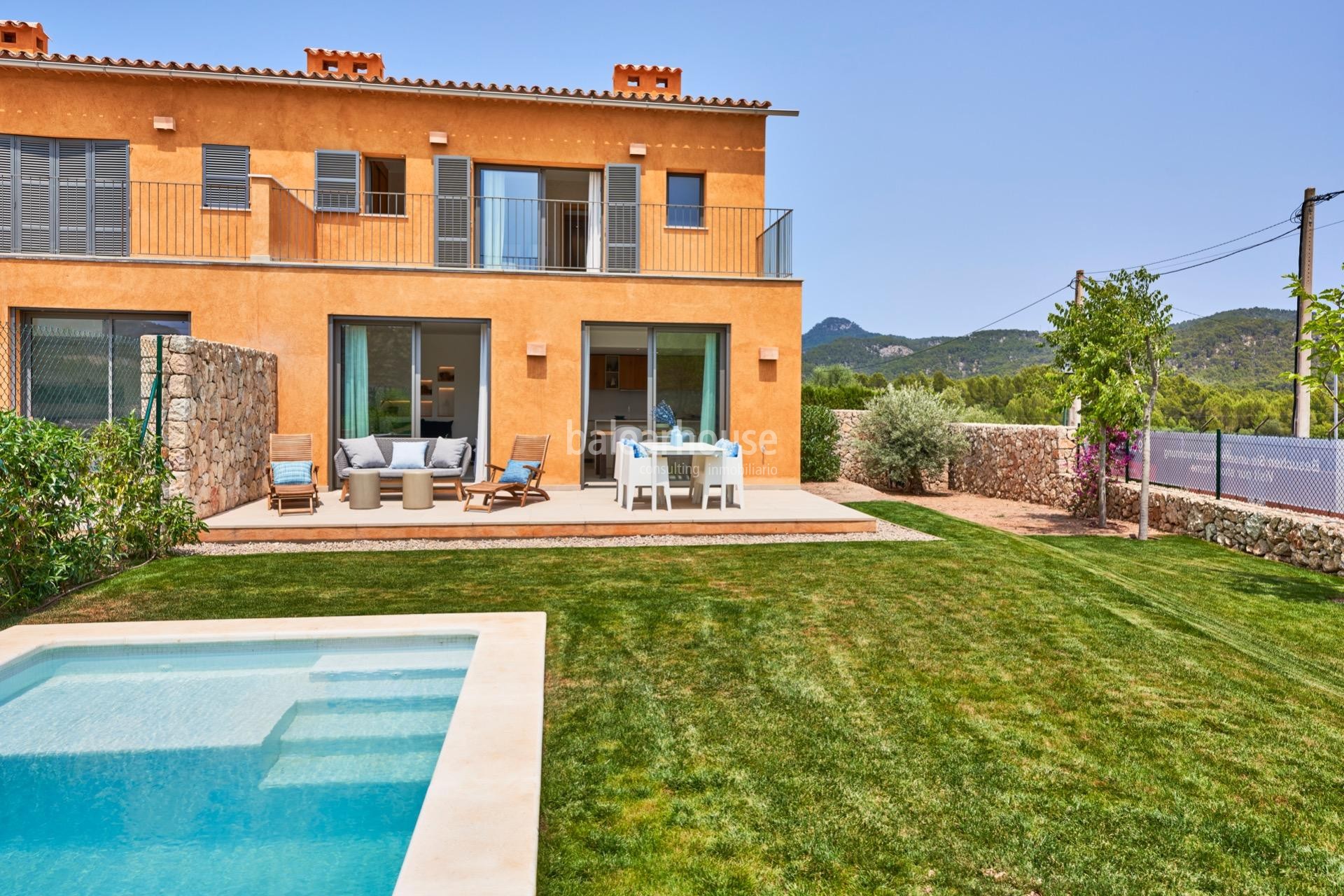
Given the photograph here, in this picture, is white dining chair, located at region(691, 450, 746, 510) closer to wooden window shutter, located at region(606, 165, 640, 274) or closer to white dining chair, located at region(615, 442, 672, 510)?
white dining chair, located at region(615, 442, 672, 510)

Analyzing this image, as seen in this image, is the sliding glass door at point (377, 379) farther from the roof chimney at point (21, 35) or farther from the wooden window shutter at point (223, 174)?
the roof chimney at point (21, 35)

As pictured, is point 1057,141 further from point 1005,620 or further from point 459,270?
point 1005,620

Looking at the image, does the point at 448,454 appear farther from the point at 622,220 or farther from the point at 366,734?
the point at 366,734

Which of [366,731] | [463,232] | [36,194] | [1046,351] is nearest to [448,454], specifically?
[463,232]

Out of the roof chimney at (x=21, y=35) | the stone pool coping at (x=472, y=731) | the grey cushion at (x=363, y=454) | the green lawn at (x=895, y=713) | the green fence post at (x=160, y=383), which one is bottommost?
the green lawn at (x=895, y=713)

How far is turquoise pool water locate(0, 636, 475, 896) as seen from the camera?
8.11 feet

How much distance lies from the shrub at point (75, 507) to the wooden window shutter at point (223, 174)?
6.26 m

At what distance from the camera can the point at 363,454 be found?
33.7 feet

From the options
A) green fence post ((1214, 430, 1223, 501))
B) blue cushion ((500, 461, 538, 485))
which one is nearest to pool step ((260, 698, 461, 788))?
blue cushion ((500, 461, 538, 485))

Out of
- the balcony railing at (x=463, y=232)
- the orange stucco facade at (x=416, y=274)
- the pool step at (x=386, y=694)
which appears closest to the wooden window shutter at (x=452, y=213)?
the balcony railing at (x=463, y=232)

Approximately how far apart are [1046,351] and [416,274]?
57314 mm

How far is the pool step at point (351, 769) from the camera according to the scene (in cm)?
303

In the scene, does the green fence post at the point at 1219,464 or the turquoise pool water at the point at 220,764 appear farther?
the green fence post at the point at 1219,464

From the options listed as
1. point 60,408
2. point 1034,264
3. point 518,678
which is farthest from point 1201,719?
point 1034,264
